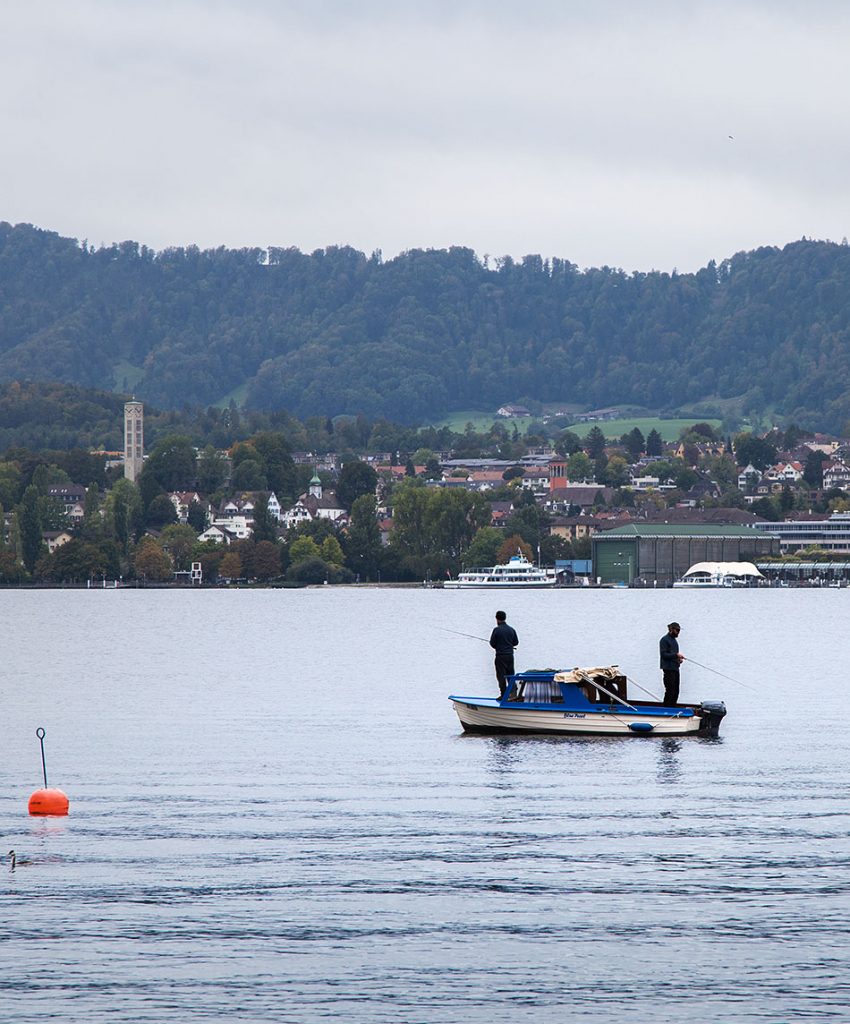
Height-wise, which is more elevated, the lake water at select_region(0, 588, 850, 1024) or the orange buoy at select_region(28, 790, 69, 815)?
the orange buoy at select_region(28, 790, 69, 815)

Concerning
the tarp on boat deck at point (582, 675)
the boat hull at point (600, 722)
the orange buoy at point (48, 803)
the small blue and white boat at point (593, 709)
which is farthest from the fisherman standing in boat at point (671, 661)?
the orange buoy at point (48, 803)

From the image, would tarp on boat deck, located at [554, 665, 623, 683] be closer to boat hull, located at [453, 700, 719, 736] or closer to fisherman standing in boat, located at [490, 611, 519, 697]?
boat hull, located at [453, 700, 719, 736]

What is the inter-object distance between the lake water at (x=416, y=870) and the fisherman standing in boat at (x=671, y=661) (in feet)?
3.72

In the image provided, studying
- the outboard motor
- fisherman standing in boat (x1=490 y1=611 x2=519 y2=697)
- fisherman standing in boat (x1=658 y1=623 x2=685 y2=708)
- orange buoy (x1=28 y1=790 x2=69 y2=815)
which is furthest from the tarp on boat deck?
orange buoy (x1=28 y1=790 x2=69 y2=815)

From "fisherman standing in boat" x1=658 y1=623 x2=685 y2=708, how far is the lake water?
1.13 metres

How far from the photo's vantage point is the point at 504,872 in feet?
95.9

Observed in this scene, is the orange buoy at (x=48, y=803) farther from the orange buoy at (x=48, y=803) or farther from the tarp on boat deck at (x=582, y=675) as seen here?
the tarp on boat deck at (x=582, y=675)

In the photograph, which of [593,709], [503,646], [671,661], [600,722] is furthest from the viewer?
[503,646]

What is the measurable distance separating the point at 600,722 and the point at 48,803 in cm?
1604

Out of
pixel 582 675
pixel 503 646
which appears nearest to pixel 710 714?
pixel 582 675

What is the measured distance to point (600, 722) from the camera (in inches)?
1847

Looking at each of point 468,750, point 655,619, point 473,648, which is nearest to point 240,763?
point 468,750

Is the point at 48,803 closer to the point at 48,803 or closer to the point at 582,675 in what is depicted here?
the point at 48,803

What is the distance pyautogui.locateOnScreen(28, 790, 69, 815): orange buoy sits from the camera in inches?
1356
